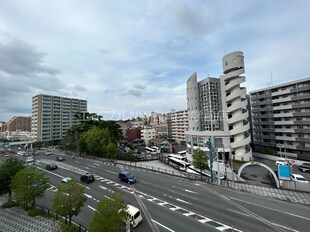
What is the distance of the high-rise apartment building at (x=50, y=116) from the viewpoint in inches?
4289

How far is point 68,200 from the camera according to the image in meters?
17.9

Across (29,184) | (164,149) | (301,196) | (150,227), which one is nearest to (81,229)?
(150,227)

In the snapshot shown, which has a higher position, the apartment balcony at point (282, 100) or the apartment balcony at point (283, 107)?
the apartment balcony at point (282, 100)

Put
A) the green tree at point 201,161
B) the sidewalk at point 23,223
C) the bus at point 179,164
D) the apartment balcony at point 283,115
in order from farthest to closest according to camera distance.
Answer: the apartment balcony at point 283,115, the bus at point 179,164, the green tree at point 201,161, the sidewalk at point 23,223

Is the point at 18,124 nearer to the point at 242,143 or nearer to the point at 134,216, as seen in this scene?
the point at 242,143

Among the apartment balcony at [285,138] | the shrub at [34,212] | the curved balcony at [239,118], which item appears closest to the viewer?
the shrub at [34,212]

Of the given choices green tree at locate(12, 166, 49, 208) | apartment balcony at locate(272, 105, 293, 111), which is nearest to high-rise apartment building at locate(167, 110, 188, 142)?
apartment balcony at locate(272, 105, 293, 111)

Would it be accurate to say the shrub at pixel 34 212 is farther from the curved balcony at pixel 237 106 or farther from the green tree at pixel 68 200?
the curved balcony at pixel 237 106

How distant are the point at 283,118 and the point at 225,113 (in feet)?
67.6

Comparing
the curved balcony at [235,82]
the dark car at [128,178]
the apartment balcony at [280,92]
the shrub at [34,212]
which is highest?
the curved balcony at [235,82]

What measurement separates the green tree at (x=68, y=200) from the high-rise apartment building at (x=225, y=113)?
3825 cm

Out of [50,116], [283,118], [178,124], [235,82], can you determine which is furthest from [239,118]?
[50,116]

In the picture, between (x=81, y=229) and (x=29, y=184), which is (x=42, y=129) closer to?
(x=29, y=184)

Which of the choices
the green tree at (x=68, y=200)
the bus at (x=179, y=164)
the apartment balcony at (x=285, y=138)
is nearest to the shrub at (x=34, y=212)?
the green tree at (x=68, y=200)
